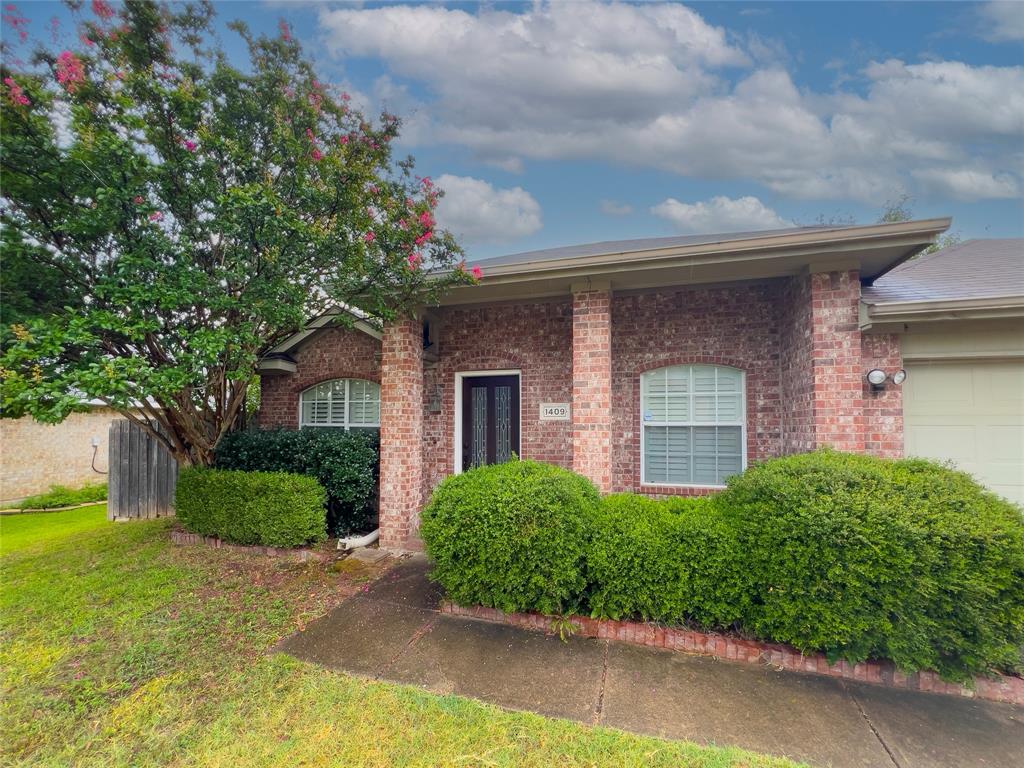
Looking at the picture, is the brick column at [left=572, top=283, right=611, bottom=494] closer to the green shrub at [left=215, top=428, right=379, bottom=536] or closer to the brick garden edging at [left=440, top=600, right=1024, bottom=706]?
the brick garden edging at [left=440, top=600, right=1024, bottom=706]

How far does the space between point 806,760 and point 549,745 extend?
1.37 metres

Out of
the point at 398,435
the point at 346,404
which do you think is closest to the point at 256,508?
the point at 398,435

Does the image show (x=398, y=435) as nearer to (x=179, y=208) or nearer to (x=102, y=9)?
Answer: (x=179, y=208)

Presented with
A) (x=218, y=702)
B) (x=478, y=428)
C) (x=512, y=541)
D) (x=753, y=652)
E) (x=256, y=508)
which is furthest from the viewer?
(x=478, y=428)

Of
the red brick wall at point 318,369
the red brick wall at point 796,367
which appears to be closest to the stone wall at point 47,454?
the red brick wall at point 318,369

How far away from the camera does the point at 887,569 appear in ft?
8.94

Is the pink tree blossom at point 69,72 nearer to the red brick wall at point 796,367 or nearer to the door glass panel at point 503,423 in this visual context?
the door glass panel at point 503,423

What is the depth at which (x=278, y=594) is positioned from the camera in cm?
418

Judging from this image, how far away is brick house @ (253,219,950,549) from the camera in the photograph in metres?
4.32

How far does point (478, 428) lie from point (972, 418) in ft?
19.8

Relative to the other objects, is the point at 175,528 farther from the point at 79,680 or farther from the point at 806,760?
the point at 806,760

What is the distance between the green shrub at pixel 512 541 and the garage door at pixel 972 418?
3.97 meters

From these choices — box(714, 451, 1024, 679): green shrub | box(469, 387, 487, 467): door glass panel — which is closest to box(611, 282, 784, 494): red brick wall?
box(469, 387, 487, 467): door glass panel

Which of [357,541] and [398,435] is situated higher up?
[398,435]
